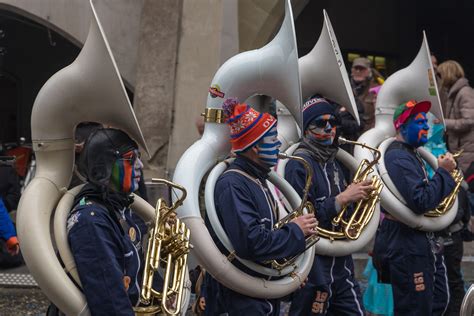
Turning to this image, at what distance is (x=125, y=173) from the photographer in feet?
14.0

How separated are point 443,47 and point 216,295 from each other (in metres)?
10.6

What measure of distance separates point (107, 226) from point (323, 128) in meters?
2.33

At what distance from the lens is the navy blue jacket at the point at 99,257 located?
3959 mm

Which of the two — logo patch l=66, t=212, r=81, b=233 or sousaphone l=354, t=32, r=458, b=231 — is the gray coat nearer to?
sousaphone l=354, t=32, r=458, b=231

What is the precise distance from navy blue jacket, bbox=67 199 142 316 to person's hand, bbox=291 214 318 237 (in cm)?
122

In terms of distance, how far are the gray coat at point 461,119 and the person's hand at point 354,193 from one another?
13.2 feet

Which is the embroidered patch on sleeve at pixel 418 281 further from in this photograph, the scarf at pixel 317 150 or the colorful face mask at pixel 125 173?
the colorful face mask at pixel 125 173

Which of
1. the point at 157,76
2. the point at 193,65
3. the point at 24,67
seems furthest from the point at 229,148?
the point at 24,67

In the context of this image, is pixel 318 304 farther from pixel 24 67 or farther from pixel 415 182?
pixel 24 67

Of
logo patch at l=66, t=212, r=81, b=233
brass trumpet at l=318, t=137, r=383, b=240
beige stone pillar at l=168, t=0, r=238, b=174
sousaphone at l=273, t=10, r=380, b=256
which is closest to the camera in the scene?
Answer: logo patch at l=66, t=212, r=81, b=233

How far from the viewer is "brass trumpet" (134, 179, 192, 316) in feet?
14.0

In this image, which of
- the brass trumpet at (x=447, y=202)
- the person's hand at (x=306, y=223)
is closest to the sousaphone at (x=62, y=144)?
the person's hand at (x=306, y=223)

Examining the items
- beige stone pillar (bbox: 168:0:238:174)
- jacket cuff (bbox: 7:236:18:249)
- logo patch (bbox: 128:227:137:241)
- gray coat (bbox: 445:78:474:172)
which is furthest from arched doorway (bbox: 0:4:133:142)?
logo patch (bbox: 128:227:137:241)

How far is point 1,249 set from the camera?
9500 millimetres
